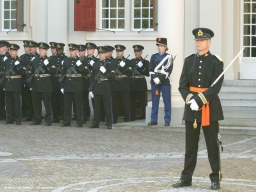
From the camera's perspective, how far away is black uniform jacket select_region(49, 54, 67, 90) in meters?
18.9

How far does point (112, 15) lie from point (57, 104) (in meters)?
3.73

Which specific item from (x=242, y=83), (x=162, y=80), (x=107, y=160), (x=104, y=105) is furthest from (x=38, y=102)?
(x=107, y=160)

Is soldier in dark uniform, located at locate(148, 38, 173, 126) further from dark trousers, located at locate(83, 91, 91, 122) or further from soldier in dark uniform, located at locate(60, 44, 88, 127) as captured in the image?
dark trousers, located at locate(83, 91, 91, 122)

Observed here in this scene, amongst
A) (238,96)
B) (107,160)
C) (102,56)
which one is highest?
(102,56)

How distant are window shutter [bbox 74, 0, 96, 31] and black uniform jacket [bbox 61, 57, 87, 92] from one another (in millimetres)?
3292

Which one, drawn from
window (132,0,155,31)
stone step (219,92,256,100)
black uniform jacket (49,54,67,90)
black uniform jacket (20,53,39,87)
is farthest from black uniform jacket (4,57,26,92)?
stone step (219,92,256,100)

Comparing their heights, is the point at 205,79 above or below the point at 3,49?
below

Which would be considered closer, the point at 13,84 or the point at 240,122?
the point at 240,122

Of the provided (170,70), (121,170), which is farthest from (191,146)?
(170,70)

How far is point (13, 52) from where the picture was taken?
1933 cm

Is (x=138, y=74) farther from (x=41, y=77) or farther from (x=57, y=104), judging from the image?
(x=41, y=77)

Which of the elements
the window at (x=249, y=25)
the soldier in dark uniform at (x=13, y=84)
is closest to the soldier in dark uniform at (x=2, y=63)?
the soldier in dark uniform at (x=13, y=84)

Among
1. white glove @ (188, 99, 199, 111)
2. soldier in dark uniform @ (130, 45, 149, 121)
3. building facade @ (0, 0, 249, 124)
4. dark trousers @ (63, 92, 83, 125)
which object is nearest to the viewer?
white glove @ (188, 99, 199, 111)

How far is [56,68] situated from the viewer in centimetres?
1895
